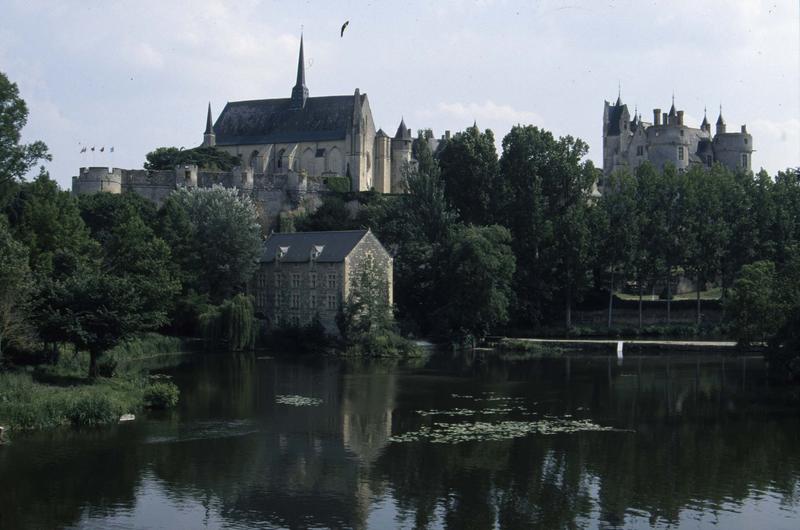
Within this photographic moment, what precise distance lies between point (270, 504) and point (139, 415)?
10.8 meters

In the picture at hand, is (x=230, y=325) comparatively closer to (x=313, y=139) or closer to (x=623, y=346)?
(x=623, y=346)

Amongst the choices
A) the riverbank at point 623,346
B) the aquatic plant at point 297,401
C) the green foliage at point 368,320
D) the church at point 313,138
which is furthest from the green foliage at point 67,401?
the church at point 313,138

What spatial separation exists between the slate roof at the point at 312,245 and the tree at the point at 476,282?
5.34m

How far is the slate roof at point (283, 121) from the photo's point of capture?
89.0 meters

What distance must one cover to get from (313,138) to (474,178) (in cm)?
2741

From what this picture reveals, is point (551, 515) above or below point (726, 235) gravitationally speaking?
below

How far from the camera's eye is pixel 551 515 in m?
21.8

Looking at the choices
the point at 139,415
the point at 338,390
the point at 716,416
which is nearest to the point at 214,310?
the point at 338,390

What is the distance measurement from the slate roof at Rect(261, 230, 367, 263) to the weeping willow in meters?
5.82

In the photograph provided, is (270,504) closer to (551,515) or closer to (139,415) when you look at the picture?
(551,515)

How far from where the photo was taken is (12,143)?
1783 inches

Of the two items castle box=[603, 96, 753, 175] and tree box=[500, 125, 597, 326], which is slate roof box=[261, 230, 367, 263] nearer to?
tree box=[500, 125, 597, 326]

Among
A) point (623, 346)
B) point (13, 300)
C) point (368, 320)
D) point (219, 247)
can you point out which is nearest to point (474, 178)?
point (368, 320)

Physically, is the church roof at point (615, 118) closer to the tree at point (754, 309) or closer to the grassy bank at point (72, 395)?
the tree at point (754, 309)
